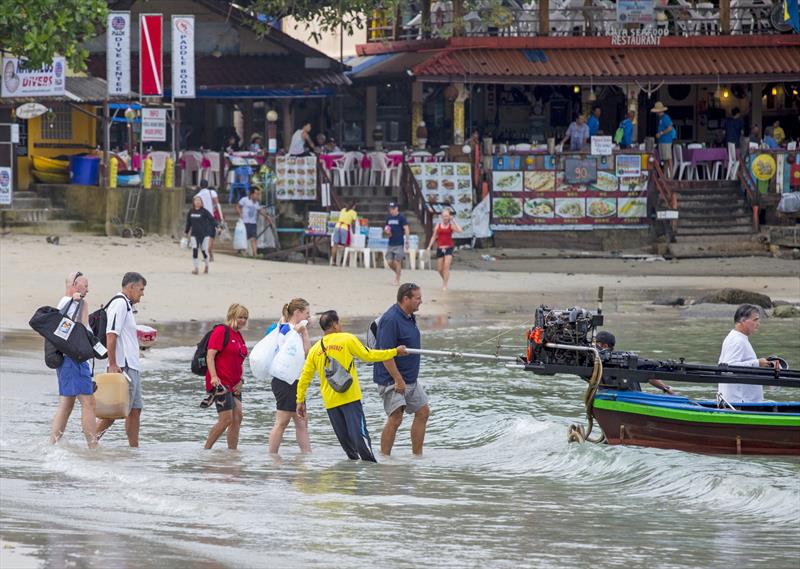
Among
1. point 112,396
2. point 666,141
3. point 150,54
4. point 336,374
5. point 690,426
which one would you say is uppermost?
point 150,54

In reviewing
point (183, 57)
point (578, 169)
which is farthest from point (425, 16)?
point (183, 57)

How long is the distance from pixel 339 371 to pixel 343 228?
58.3ft

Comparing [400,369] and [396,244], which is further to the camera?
[396,244]

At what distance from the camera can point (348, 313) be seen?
24.9 metres

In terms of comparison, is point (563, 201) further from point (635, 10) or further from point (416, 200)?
point (635, 10)

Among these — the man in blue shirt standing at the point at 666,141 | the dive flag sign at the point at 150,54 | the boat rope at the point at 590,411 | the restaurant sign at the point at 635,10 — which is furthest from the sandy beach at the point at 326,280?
the boat rope at the point at 590,411

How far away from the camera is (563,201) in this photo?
115ft

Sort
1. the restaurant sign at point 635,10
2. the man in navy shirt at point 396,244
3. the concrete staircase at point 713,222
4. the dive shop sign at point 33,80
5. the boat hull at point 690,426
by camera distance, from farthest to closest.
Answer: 1. the restaurant sign at point 635,10
2. the concrete staircase at point 713,222
3. the dive shop sign at point 33,80
4. the man in navy shirt at point 396,244
5. the boat hull at point 690,426

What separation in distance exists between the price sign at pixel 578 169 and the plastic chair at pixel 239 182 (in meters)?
7.08

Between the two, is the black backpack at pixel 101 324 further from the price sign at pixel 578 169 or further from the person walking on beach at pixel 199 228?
the price sign at pixel 578 169

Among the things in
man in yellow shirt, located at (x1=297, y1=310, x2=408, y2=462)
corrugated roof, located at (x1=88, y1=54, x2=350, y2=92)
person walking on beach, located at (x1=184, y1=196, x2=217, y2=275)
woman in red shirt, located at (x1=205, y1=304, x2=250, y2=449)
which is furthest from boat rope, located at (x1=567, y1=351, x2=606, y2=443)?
corrugated roof, located at (x1=88, y1=54, x2=350, y2=92)

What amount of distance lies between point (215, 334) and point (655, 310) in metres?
14.4

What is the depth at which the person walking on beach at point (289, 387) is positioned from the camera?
1341cm

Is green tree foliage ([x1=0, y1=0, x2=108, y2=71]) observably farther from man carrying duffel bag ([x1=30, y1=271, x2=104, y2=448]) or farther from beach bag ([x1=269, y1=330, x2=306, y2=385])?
beach bag ([x1=269, y1=330, x2=306, y2=385])
